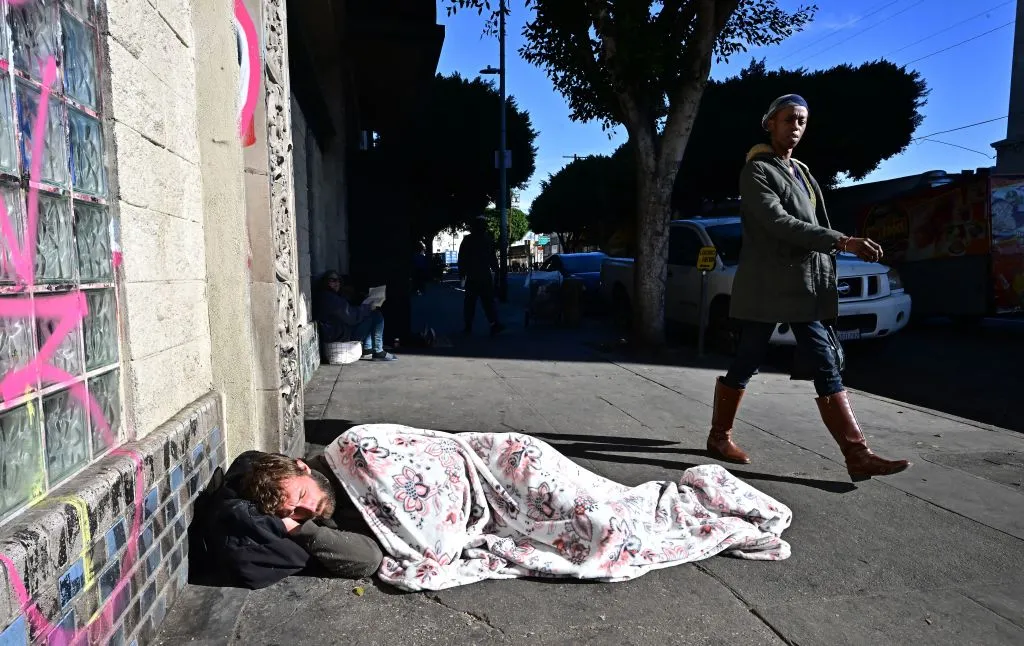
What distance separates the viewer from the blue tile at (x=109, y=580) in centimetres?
174

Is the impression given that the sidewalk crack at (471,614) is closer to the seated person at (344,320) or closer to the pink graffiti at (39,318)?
the pink graffiti at (39,318)

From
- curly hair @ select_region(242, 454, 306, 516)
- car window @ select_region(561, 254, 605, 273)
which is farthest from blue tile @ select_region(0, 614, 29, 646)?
car window @ select_region(561, 254, 605, 273)

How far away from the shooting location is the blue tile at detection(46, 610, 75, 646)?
1490mm

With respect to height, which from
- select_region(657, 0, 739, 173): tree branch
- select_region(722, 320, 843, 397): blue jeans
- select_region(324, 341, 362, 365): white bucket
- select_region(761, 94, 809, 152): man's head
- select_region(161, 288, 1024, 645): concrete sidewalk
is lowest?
select_region(161, 288, 1024, 645): concrete sidewalk

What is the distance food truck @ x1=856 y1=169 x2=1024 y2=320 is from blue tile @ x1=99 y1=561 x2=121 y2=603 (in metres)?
11.4

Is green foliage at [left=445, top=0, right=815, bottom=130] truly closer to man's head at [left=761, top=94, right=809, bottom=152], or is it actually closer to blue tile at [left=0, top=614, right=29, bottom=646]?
man's head at [left=761, top=94, right=809, bottom=152]

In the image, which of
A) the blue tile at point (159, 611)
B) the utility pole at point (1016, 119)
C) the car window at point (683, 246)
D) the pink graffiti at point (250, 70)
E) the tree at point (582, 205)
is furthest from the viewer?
the tree at point (582, 205)

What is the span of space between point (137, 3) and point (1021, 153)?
21537mm

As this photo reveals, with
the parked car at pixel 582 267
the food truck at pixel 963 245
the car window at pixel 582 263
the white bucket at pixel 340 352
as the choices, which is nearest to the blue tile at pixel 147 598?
the white bucket at pixel 340 352

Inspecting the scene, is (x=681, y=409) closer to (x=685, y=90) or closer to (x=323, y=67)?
(x=685, y=90)

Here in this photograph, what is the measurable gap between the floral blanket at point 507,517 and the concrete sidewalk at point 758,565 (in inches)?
2.9

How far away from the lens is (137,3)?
2.17 m

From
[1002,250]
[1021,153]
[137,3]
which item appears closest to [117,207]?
[137,3]

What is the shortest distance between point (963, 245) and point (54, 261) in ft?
38.9
